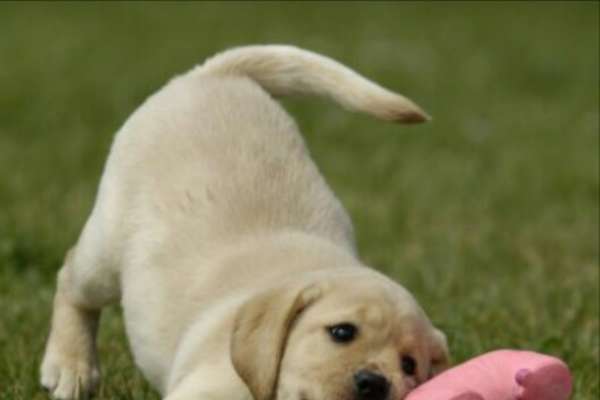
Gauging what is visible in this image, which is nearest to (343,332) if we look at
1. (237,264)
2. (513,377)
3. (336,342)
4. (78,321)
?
(336,342)

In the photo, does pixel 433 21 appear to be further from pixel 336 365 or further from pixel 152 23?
pixel 336 365

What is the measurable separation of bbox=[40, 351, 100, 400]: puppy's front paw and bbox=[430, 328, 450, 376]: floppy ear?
4.15 ft

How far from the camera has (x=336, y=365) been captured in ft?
10.1

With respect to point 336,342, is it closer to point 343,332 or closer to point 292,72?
point 343,332

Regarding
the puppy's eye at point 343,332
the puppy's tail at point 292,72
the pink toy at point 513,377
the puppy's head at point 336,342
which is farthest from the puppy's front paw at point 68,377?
the pink toy at point 513,377

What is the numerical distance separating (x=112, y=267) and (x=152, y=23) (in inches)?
350

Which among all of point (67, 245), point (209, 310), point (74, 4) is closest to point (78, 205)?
point (67, 245)

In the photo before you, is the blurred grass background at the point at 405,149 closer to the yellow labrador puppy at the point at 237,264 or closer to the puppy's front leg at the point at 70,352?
the puppy's front leg at the point at 70,352

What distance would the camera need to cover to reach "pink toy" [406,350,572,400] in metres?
3.16

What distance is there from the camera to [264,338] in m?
3.18

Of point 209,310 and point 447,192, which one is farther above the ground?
point 209,310

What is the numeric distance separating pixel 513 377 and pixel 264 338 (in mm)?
521

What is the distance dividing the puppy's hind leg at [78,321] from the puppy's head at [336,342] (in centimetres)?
106

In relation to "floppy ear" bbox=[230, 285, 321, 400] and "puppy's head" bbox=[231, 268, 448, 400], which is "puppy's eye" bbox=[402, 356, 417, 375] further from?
"floppy ear" bbox=[230, 285, 321, 400]
